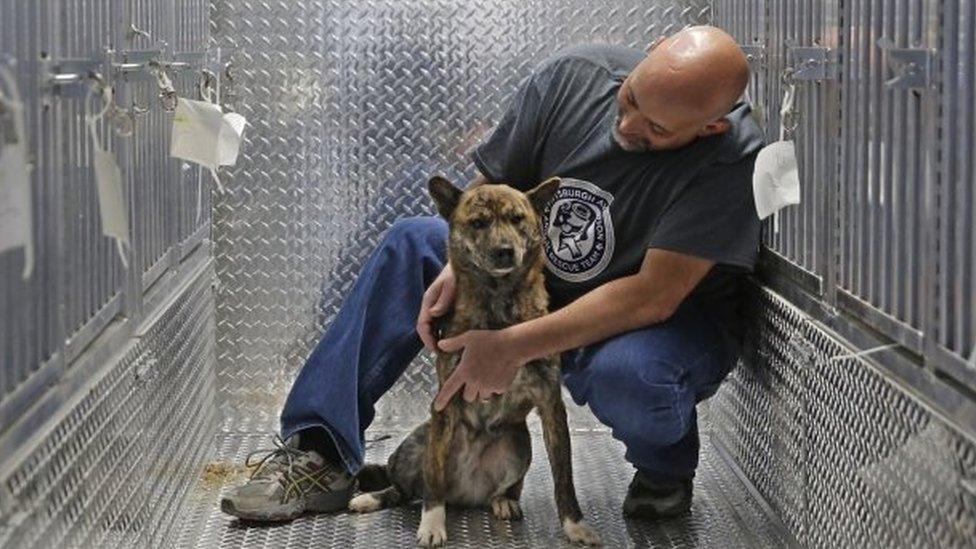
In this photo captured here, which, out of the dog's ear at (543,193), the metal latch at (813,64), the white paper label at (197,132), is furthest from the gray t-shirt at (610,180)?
the white paper label at (197,132)

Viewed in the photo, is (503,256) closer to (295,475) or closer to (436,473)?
(436,473)

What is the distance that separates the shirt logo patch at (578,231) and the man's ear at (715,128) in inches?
12.3

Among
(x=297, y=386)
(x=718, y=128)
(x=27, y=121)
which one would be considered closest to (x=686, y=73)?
(x=718, y=128)

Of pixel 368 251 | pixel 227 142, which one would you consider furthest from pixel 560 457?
pixel 368 251

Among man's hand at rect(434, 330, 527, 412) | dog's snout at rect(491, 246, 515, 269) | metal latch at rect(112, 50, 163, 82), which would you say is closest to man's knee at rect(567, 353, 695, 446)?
man's hand at rect(434, 330, 527, 412)

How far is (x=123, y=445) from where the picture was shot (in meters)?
3.15

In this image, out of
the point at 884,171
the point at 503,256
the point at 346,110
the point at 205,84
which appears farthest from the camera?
the point at 346,110

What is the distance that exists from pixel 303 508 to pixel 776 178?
5.40ft

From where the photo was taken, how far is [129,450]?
3.22 meters

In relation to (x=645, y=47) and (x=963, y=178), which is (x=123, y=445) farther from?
(x=645, y=47)

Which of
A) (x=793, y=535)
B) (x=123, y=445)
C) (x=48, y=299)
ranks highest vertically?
(x=48, y=299)

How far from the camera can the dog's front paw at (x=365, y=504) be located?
13.7 feet

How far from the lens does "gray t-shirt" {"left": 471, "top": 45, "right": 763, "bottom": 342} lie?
12.4 ft

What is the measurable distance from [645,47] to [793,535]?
6.32 ft
